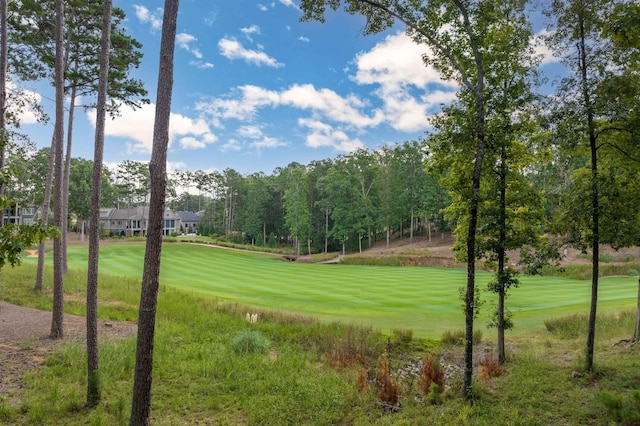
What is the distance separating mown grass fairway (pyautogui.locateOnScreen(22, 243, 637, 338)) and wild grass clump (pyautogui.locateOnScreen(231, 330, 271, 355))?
14.5 feet

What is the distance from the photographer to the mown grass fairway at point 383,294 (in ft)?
51.2

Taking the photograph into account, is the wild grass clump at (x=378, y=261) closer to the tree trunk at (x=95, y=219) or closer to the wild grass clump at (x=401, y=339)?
the wild grass clump at (x=401, y=339)

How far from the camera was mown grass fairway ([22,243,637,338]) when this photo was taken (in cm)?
1562

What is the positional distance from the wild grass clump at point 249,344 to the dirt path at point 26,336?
11.4ft

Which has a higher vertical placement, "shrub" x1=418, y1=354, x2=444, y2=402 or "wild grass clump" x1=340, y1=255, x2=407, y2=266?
"shrub" x1=418, y1=354, x2=444, y2=402

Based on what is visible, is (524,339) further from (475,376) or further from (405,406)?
(405,406)

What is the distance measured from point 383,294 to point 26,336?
16.4 m

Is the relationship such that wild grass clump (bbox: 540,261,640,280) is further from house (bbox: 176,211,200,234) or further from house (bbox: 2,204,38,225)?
house (bbox: 176,211,200,234)

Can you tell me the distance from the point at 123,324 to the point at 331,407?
879 centimetres

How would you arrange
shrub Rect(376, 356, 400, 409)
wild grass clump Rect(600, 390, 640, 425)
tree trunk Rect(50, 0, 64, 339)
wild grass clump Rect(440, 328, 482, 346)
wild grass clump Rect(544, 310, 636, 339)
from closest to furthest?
wild grass clump Rect(600, 390, 640, 425) → shrub Rect(376, 356, 400, 409) → tree trunk Rect(50, 0, 64, 339) → wild grass clump Rect(440, 328, 482, 346) → wild grass clump Rect(544, 310, 636, 339)

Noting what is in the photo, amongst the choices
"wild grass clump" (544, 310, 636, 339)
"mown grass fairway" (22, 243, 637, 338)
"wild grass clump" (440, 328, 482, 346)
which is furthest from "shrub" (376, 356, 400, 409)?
"wild grass clump" (544, 310, 636, 339)

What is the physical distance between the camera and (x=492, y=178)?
9547 millimetres

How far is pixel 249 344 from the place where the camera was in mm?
10492

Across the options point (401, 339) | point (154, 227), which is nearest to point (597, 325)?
point (401, 339)
